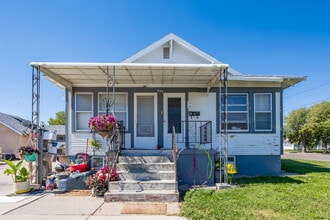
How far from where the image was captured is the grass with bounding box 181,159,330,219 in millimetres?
4445

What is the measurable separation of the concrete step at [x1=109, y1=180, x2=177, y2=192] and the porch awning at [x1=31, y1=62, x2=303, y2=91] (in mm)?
3009

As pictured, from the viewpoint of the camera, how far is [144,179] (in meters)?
6.46

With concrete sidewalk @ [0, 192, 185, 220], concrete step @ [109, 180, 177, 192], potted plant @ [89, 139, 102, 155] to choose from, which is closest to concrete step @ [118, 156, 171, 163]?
concrete step @ [109, 180, 177, 192]

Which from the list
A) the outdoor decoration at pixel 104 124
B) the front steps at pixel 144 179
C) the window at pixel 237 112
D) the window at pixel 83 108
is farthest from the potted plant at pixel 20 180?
the window at pixel 237 112

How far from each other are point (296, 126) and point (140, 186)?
43.9m

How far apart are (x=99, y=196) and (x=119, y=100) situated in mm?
4482

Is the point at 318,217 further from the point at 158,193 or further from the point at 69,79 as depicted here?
the point at 69,79

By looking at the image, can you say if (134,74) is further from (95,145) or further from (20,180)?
(20,180)

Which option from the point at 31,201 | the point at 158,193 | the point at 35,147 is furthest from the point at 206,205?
Result: the point at 35,147

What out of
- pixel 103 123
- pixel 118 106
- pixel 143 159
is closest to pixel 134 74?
pixel 118 106

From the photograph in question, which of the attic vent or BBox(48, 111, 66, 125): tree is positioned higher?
the attic vent

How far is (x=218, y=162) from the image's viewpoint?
7336mm

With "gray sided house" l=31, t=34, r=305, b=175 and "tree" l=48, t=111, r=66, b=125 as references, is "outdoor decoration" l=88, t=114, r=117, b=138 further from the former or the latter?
"tree" l=48, t=111, r=66, b=125

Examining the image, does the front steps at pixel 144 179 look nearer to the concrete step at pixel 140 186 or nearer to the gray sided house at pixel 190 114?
the concrete step at pixel 140 186
